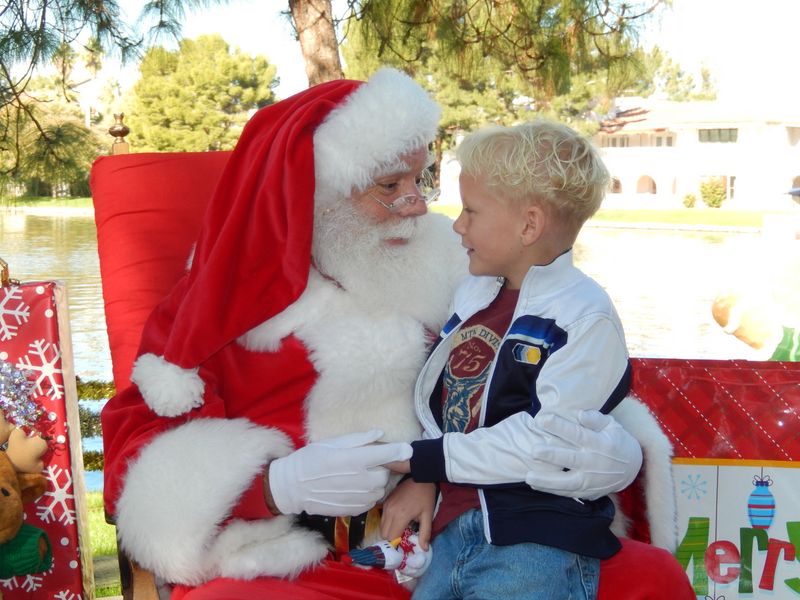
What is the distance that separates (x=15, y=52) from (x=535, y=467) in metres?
3.66

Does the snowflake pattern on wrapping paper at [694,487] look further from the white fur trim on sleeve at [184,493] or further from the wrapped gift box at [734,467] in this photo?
the white fur trim on sleeve at [184,493]

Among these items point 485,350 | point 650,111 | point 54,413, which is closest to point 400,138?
point 485,350

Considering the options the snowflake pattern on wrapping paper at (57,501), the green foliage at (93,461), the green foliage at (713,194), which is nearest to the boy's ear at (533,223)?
the snowflake pattern on wrapping paper at (57,501)

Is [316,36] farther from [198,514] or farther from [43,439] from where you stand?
[198,514]

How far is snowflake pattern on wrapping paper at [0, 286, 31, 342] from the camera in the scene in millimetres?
1917

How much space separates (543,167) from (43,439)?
4.29ft

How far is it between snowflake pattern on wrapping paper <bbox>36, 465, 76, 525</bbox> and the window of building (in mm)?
30547

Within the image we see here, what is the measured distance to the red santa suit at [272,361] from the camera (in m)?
1.46

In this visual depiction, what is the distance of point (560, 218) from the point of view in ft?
4.75

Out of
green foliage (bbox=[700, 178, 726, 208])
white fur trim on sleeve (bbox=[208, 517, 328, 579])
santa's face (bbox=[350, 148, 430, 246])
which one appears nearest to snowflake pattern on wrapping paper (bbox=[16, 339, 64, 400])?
white fur trim on sleeve (bbox=[208, 517, 328, 579])

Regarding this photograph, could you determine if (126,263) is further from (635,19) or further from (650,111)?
(650,111)

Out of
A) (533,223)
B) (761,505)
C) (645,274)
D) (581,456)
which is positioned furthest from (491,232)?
(645,274)

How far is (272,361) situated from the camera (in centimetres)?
160

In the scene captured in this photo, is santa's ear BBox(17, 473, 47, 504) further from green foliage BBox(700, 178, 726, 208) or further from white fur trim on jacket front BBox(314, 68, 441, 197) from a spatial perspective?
green foliage BBox(700, 178, 726, 208)
